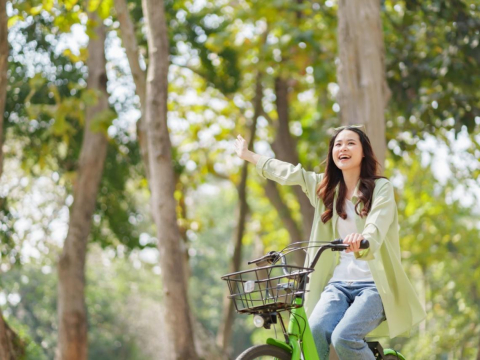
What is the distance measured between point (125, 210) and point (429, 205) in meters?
7.74

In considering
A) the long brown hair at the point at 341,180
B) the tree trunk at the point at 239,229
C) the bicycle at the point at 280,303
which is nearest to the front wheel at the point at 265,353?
the bicycle at the point at 280,303

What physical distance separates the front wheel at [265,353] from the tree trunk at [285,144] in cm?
788

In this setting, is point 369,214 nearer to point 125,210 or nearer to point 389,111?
point 389,111

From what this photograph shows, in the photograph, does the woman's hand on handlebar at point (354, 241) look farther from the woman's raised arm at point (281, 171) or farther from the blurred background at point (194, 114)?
the blurred background at point (194, 114)

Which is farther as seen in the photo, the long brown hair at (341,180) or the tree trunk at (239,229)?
the tree trunk at (239,229)

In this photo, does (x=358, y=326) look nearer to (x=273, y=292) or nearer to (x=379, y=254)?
(x=379, y=254)

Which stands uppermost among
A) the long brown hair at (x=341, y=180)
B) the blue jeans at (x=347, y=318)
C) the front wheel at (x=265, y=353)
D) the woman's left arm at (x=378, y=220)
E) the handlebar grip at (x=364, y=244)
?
the long brown hair at (x=341, y=180)

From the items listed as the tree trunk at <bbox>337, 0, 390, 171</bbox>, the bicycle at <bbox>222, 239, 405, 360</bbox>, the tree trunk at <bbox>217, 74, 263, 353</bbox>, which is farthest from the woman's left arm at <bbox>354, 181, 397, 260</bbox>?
the tree trunk at <bbox>217, 74, 263, 353</bbox>

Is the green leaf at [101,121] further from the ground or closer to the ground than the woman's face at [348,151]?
further from the ground

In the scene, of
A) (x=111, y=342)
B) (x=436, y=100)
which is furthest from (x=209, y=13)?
(x=111, y=342)

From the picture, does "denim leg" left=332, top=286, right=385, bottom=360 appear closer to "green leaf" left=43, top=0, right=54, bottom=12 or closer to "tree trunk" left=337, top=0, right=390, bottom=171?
"tree trunk" left=337, top=0, right=390, bottom=171

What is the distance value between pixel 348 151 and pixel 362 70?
264cm

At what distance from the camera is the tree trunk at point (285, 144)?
12414 mm

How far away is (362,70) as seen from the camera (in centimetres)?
730
